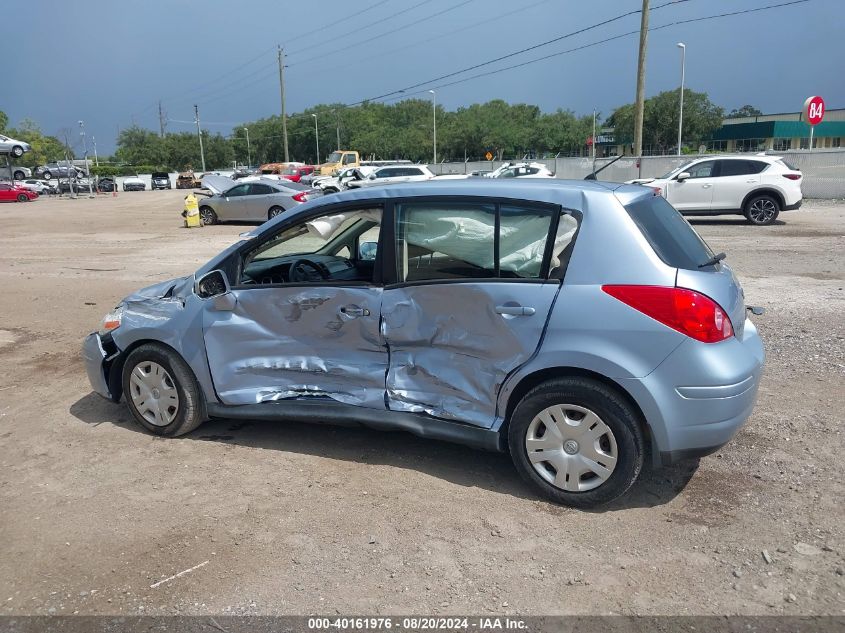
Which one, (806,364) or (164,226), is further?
(164,226)

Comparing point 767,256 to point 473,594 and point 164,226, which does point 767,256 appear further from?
point 164,226

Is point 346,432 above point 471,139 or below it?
below

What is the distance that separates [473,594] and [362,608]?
1.64 ft

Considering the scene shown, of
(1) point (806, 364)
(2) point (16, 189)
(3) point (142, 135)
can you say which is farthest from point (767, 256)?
(3) point (142, 135)

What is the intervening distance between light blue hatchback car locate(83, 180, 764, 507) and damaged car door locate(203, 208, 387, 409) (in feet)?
0.04

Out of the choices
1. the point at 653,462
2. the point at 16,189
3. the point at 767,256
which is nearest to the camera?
the point at 653,462

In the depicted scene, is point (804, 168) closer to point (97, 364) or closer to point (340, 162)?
point (97, 364)

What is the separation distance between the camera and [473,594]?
3156mm

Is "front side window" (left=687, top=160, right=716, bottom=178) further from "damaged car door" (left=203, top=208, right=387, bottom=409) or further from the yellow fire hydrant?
"damaged car door" (left=203, top=208, right=387, bottom=409)

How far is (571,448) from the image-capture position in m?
3.77

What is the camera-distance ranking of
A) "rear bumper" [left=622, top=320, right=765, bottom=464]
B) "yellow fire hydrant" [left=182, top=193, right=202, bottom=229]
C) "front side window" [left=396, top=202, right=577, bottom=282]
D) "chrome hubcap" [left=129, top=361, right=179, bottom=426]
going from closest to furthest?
1. "rear bumper" [left=622, top=320, right=765, bottom=464]
2. "front side window" [left=396, top=202, right=577, bottom=282]
3. "chrome hubcap" [left=129, top=361, right=179, bottom=426]
4. "yellow fire hydrant" [left=182, top=193, right=202, bottom=229]

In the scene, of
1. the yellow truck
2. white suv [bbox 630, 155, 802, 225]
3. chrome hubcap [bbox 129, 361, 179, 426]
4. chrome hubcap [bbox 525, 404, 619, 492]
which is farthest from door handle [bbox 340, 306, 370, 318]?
the yellow truck

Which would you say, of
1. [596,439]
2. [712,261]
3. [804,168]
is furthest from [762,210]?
[596,439]

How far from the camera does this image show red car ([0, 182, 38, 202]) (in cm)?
4532
